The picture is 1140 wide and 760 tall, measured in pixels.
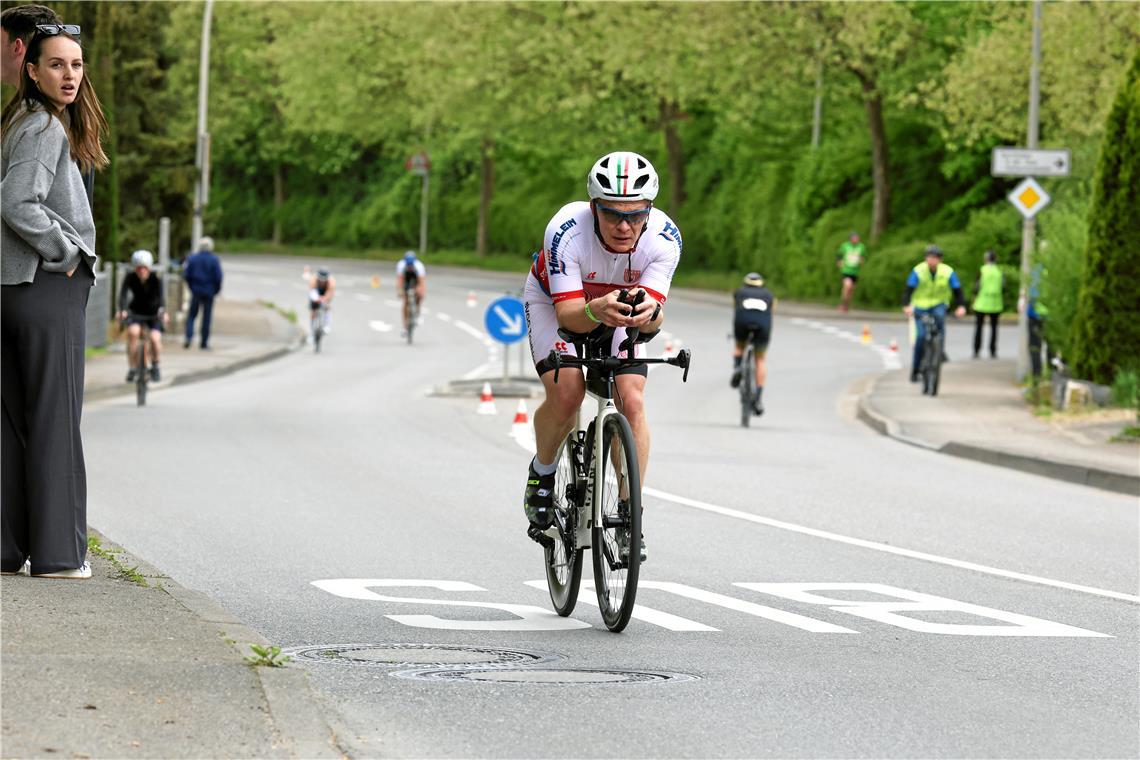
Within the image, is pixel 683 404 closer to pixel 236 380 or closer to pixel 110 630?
pixel 236 380

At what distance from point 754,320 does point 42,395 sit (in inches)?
598

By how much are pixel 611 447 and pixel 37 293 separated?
2276 mm

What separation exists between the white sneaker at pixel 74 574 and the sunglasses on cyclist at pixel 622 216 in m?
2.45

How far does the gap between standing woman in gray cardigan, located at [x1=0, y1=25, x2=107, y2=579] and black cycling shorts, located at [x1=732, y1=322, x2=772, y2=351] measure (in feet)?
49.0

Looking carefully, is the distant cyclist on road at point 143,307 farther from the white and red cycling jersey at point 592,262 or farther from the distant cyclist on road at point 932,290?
the white and red cycling jersey at point 592,262

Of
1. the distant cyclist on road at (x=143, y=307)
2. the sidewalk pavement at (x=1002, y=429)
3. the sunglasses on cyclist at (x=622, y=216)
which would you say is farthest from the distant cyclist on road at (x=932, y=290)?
the sunglasses on cyclist at (x=622, y=216)

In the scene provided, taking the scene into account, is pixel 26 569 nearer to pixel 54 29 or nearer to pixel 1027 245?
pixel 54 29

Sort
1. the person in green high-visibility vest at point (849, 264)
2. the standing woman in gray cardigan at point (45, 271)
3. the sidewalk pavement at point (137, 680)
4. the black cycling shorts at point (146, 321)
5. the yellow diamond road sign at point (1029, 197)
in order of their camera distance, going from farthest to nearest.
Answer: the person in green high-visibility vest at point (849, 264), the yellow diamond road sign at point (1029, 197), the black cycling shorts at point (146, 321), the standing woman in gray cardigan at point (45, 271), the sidewalk pavement at point (137, 680)

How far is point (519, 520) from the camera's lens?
42.1ft

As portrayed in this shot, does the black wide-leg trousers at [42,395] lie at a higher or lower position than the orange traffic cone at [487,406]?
higher

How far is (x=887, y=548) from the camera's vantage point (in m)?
11.9

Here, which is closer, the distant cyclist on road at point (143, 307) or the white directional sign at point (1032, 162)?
the distant cyclist on road at point (143, 307)

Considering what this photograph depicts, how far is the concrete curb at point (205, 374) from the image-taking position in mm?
26031

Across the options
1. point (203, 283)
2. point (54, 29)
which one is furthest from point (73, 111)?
point (203, 283)
